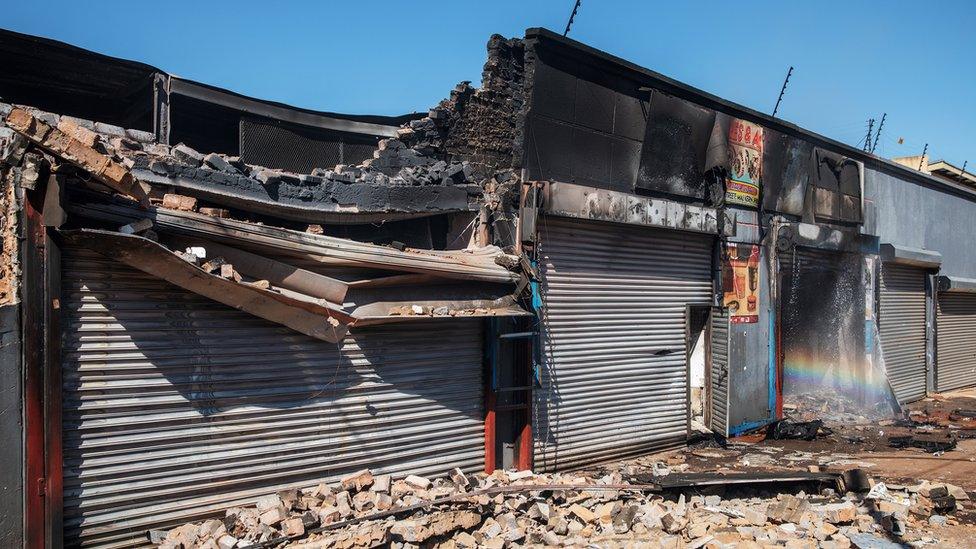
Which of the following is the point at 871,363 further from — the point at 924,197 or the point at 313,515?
the point at 313,515

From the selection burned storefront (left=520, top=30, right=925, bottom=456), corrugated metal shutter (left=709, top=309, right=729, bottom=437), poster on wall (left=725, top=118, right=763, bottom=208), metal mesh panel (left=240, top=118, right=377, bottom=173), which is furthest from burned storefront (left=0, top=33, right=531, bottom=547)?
poster on wall (left=725, top=118, right=763, bottom=208)

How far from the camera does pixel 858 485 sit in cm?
733

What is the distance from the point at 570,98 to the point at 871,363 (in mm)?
9372

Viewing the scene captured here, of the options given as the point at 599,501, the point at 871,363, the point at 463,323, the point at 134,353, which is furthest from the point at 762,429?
the point at 134,353

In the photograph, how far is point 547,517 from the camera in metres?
6.20

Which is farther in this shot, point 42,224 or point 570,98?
point 570,98

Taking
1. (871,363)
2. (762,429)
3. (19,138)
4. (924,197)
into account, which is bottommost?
(762,429)

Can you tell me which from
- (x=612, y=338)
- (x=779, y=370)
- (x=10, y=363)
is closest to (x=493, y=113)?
(x=612, y=338)

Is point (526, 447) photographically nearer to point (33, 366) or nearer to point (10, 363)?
point (33, 366)

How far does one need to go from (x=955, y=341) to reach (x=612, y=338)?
14092 mm

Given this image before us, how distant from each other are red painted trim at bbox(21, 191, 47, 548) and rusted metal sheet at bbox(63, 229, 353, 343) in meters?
0.25

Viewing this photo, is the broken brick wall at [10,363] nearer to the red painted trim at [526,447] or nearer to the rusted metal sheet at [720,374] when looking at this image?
the red painted trim at [526,447]

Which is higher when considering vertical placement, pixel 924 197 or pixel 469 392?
pixel 924 197

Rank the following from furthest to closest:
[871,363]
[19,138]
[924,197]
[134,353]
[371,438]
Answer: [924,197], [871,363], [371,438], [134,353], [19,138]
